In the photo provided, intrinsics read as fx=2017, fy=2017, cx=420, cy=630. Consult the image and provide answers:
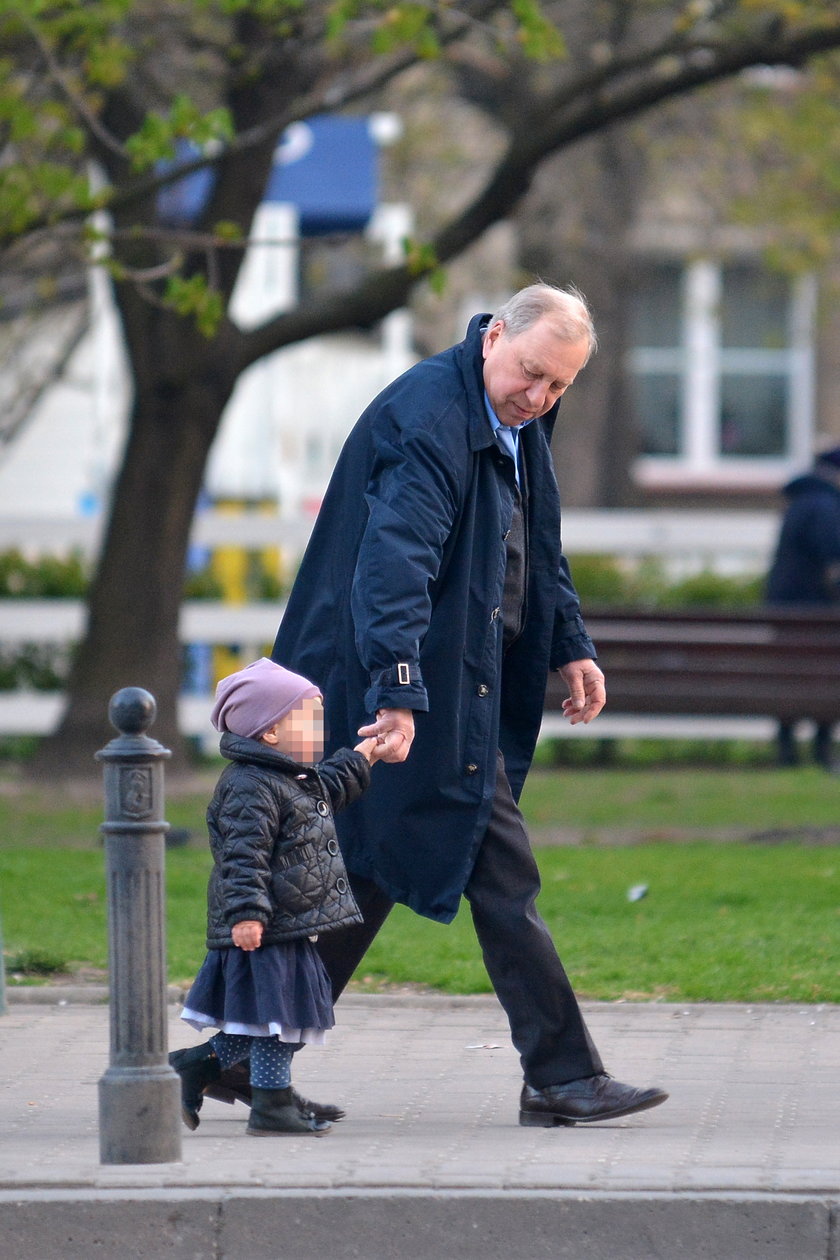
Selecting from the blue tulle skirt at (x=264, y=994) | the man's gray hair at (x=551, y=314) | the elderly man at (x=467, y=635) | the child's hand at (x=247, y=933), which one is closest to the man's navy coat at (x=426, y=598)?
the elderly man at (x=467, y=635)

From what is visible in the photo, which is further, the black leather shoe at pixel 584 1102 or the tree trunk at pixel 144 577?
the tree trunk at pixel 144 577

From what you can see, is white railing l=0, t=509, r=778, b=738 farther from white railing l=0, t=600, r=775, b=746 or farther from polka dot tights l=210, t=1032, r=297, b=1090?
polka dot tights l=210, t=1032, r=297, b=1090

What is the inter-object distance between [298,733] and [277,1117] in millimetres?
870

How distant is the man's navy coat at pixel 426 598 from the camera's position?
170 inches

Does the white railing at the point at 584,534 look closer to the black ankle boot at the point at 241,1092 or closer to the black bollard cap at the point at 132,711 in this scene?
the black ankle boot at the point at 241,1092

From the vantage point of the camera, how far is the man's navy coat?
14.2ft

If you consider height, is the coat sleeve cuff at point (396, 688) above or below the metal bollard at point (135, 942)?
above

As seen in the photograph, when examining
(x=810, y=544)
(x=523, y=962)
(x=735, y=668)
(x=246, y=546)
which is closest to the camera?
(x=523, y=962)

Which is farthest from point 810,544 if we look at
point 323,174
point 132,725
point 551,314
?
point 132,725

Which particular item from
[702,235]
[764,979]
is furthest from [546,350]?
[702,235]

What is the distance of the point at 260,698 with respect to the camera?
172 inches

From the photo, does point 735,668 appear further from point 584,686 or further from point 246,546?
point 584,686

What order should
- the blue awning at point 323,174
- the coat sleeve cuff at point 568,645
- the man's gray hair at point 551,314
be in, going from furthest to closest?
the blue awning at point 323,174
the coat sleeve cuff at point 568,645
the man's gray hair at point 551,314

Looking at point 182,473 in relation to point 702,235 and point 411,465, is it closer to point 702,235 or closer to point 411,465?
point 411,465
